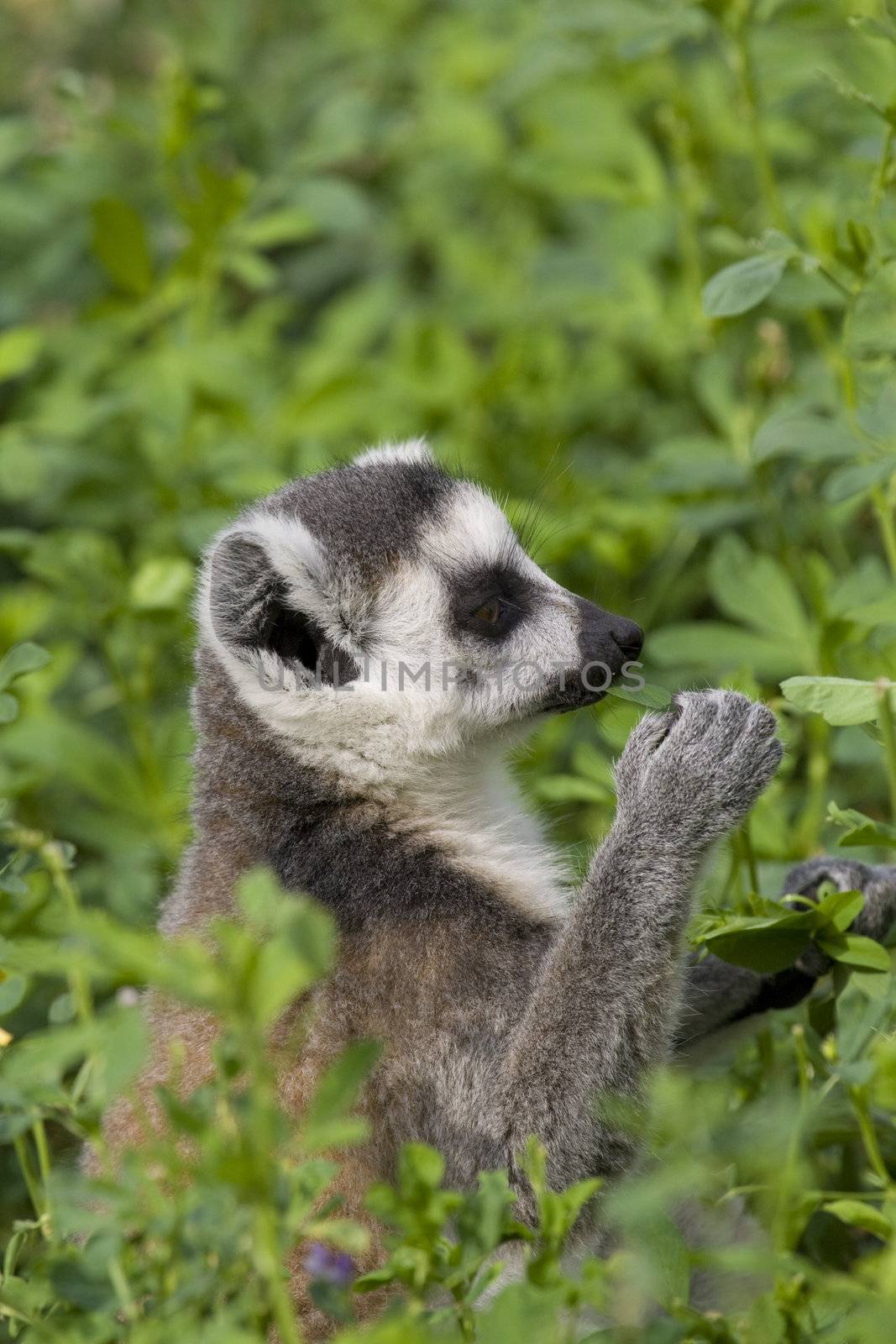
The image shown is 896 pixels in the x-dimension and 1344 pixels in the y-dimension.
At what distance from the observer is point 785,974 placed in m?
3.22

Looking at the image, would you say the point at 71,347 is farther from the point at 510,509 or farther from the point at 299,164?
the point at 510,509

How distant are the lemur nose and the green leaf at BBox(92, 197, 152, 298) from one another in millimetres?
2560

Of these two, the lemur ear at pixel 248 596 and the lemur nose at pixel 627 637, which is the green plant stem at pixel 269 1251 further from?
the lemur nose at pixel 627 637

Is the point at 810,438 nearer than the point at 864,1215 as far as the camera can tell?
No

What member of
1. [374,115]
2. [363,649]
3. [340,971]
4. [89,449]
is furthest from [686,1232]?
[374,115]

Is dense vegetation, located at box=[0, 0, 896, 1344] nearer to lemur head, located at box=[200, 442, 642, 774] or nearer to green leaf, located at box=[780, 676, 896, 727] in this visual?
green leaf, located at box=[780, 676, 896, 727]

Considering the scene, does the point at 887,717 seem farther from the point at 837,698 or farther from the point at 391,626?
the point at 391,626

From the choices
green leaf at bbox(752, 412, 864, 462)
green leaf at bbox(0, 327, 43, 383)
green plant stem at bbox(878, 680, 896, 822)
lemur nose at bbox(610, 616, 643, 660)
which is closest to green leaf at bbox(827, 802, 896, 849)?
green plant stem at bbox(878, 680, 896, 822)

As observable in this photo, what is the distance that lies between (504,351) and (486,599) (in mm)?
2492

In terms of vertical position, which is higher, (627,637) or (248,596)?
(248,596)

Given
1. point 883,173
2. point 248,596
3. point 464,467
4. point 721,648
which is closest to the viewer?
point 883,173

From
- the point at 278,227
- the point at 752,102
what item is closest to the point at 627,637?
the point at 752,102

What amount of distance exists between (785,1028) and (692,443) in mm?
1784

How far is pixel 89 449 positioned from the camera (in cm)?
550
